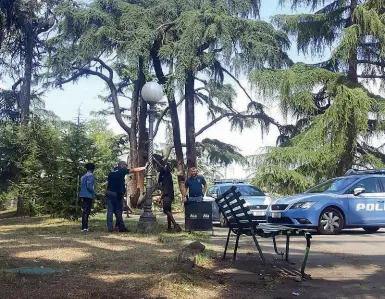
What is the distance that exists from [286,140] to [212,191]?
8.03m

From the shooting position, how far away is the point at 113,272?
6754 millimetres

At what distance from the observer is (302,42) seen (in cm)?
2628

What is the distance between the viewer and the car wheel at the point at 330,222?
1352cm

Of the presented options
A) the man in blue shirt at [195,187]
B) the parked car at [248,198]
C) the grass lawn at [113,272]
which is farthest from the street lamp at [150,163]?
the parked car at [248,198]

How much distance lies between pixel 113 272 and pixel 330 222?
8.22m

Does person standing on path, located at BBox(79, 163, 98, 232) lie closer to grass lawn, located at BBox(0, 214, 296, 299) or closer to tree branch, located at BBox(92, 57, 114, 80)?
grass lawn, located at BBox(0, 214, 296, 299)

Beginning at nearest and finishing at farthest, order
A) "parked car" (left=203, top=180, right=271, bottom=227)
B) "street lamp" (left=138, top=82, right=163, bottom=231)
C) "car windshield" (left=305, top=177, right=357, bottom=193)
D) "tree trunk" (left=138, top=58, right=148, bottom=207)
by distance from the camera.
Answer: "street lamp" (left=138, top=82, right=163, bottom=231)
"car windshield" (left=305, top=177, right=357, bottom=193)
"parked car" (left=203, top=180, right=271, bottom=227)
"tree trunk" (left=138, top=58, right=148, bottom=207)

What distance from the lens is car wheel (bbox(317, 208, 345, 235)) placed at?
13523mm

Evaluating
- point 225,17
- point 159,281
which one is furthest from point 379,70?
point 159,281

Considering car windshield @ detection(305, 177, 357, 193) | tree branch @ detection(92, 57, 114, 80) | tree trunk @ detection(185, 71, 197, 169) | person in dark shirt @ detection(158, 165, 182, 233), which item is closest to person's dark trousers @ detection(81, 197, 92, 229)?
person in dark shirt @ detection(158, 165, 182, 233)

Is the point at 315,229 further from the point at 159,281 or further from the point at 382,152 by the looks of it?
the point at 382,152

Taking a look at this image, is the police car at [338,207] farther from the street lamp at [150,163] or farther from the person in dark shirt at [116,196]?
the person in dark shirt at [116,196]

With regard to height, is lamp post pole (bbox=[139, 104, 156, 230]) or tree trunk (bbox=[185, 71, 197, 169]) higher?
tree trunk (bbox=[185, 71, 197, 169])

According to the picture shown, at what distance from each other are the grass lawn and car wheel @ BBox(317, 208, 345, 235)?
13.8ft
